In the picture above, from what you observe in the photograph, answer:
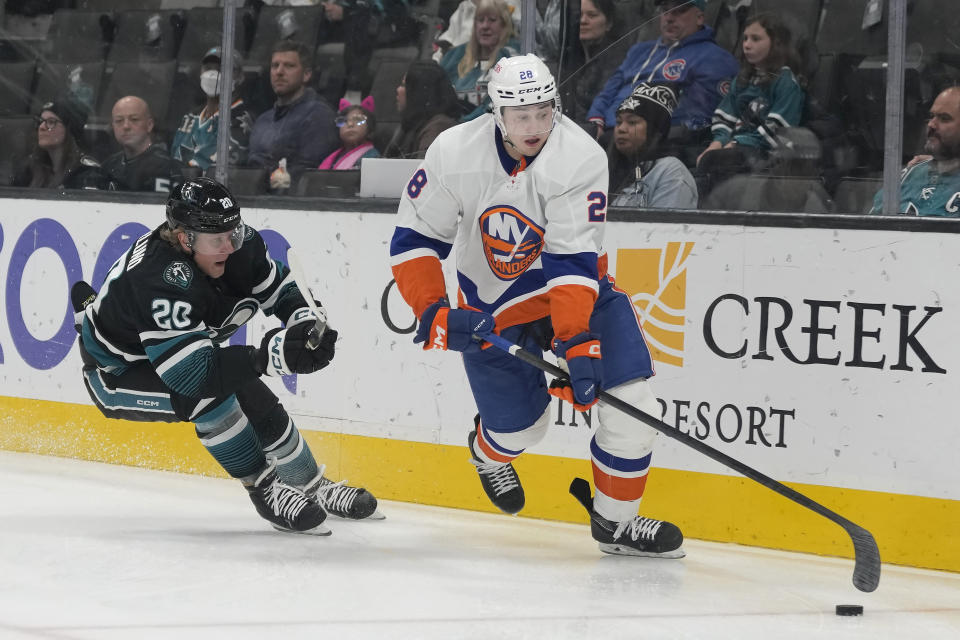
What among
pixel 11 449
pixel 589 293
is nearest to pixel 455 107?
pixel 589 293

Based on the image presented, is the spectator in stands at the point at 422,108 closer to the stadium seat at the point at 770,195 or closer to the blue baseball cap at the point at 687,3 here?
the blue baseball cap at the point at 687,3

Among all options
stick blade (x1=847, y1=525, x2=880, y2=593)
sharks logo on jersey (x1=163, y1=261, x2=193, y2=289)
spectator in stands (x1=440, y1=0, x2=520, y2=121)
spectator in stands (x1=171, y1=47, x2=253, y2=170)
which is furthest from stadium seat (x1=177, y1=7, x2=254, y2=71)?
stick blade (x1=847, y1=525, x2=880, y2=593)

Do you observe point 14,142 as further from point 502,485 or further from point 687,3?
point 687,3

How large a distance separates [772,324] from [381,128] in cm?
149

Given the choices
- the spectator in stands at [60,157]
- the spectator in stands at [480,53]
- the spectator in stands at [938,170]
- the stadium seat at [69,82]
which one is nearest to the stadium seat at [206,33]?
the stadium seat at [69,82]

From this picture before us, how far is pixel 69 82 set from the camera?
15.5 ft

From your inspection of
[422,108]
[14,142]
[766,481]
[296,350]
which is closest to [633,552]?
[766,481]

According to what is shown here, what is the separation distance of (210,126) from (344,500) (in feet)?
5.06

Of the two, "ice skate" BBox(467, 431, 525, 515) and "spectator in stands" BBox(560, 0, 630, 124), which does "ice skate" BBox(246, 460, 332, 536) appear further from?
"spectator in stands" BBox(560, 0, 630, 124)

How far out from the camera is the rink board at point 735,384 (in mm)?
3189

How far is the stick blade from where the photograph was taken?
2826 mm

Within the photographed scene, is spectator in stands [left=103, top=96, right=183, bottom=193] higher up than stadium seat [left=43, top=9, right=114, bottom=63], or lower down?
lower down

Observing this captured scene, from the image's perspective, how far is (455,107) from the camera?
13.2ft

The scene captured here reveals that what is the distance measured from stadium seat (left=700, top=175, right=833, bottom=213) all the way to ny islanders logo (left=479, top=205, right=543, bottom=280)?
637 millimetres
